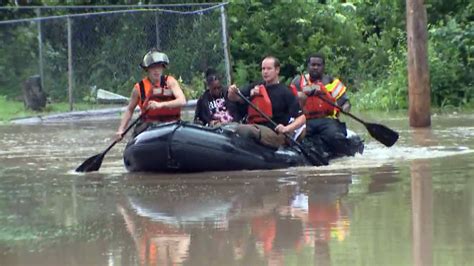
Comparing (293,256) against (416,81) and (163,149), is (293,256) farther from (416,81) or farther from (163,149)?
(416,81)

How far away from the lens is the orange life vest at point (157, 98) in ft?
43.4

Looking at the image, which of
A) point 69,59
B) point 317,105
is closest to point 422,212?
point 317,105

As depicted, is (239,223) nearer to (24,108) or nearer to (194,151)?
(194,151)

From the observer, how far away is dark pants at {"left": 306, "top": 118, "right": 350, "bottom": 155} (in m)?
14.2

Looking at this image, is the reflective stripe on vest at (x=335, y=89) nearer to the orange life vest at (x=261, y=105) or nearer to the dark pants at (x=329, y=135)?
the dark pants at (x=329, y=135)

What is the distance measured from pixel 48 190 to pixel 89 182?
0.62m

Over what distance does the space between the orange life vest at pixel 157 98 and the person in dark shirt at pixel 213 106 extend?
1.45 ft

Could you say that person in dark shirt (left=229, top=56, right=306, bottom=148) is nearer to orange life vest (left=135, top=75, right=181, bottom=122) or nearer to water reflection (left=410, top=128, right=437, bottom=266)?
orange life vest (left=135, top=75, right=181, bottom=122)

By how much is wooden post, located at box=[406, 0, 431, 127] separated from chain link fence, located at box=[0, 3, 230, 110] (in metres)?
6.81

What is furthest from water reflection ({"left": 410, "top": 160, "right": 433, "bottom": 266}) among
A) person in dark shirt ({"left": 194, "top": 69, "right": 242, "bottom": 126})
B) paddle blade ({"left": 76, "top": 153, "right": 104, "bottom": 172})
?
paddle blade ({"left": 76, "top": 153, "right": 104, "bottom": 172})

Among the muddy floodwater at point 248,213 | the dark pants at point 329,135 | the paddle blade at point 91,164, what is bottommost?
the muddy floodwater at point 248,213

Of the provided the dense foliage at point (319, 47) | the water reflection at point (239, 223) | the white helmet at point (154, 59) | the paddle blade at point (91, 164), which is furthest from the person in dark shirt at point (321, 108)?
the dense foliage at point (319, 47)

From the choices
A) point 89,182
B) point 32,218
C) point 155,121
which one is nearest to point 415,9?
point 155,121

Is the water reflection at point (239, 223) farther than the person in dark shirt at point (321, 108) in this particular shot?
No
